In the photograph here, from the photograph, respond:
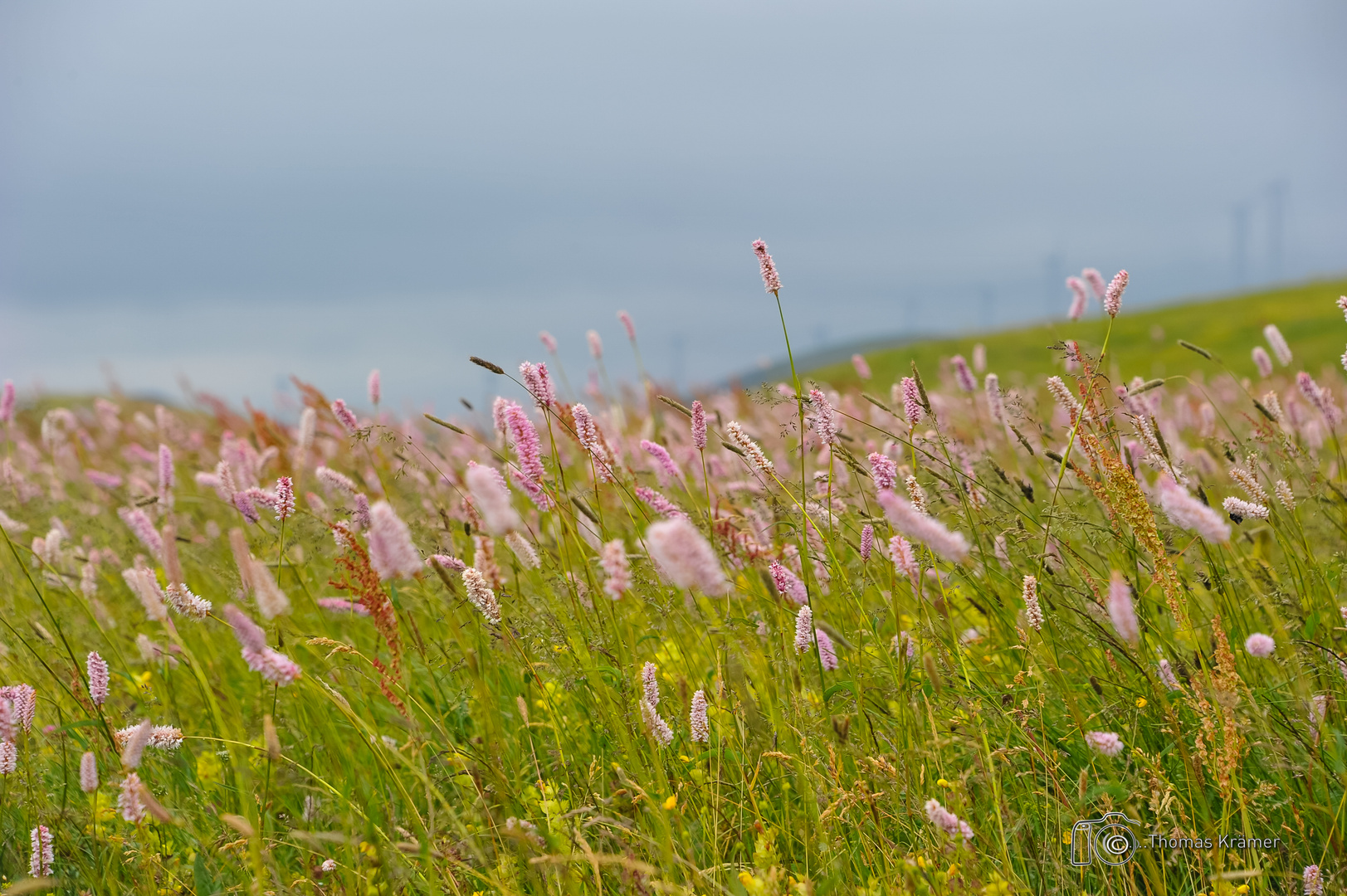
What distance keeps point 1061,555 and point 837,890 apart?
109 centimetres

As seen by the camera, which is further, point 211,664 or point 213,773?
point 211,664

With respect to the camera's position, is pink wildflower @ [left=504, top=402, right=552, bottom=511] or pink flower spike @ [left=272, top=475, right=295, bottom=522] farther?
pink flower spike @ [left=272, top=475, right=295, bottom=522]

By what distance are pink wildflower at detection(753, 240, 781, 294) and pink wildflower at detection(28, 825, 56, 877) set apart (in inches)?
86.4

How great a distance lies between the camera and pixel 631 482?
324cm

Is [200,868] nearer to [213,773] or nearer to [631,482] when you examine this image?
[213,773]

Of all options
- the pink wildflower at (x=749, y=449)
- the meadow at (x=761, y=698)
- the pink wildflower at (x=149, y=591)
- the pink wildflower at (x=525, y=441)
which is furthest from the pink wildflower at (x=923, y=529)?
the pink wildflower at (x=149, y=591)

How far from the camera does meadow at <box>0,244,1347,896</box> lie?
6.14 feet

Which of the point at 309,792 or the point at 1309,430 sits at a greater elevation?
the point at 1309,430

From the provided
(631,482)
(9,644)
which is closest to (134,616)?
(9,644)

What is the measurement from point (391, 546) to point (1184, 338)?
117ft

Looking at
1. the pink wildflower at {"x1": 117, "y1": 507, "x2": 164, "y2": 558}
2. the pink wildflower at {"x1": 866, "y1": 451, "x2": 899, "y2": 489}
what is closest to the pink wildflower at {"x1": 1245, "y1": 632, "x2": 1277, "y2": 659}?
the pink wildflower at {"x1": 866, "y1": 451, "x2": 899, "y2": 489}

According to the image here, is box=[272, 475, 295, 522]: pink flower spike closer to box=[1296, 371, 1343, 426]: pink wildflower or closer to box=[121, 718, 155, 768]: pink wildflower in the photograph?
box=[121, 718, 155, 768]: pink wildflower

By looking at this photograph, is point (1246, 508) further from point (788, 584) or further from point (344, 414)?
point (344, 414)

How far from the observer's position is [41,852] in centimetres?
215
